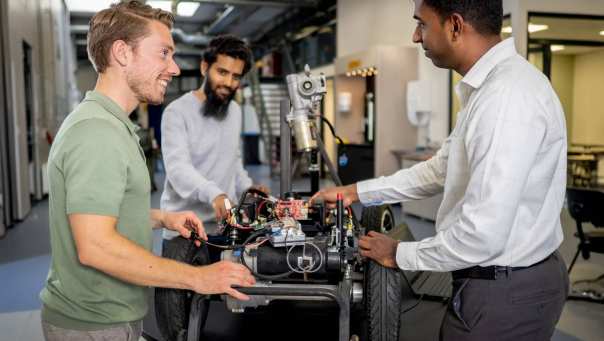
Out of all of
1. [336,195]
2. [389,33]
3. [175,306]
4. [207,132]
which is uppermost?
[389,33]

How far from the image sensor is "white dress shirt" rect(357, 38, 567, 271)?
1.18m

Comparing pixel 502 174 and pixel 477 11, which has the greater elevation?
pixel 477 11

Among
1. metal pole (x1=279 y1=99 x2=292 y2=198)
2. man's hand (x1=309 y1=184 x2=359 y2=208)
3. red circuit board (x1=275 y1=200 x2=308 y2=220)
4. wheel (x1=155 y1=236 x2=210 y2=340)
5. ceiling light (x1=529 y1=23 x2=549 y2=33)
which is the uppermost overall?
ceiling light (x1=529 y1=23 x2=549 y2=33)

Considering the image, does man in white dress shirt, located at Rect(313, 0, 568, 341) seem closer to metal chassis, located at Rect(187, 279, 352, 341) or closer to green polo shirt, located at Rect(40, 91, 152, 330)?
metal chassis, located at Rect(187, 279, 352, 341)

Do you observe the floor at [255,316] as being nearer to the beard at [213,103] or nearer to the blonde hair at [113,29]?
the beard at [213,103]

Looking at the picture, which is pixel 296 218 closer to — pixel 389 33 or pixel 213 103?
pixel 213 103

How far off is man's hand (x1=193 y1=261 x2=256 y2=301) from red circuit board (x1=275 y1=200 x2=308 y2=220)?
765mm

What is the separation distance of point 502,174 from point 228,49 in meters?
1.61

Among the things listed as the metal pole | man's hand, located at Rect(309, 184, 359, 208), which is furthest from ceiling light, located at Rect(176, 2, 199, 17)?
man's hand, located at Rect(309, 184, 359, 208)

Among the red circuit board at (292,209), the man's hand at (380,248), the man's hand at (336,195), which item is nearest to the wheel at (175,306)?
the red circuit board at (292,209)

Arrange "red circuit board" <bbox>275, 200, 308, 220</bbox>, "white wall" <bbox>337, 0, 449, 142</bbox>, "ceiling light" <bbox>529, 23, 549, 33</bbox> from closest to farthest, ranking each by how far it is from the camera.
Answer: "red circuit board" <bbox>275, 200, 308, 220</bbox>
"ceiling light" <bbox>529, 23, 549, 33</bbox>
"white wall" <bbox>337, 0, 449, 142</bbox>

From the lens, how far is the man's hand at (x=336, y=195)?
2023 millimetres

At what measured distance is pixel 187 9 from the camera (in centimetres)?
1311

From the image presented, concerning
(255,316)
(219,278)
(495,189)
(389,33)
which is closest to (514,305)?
(495,189)
